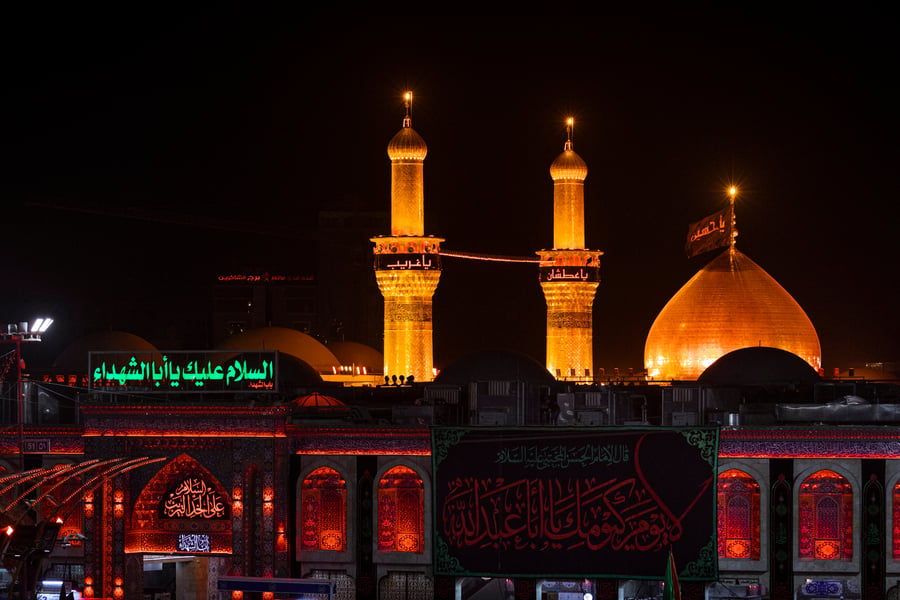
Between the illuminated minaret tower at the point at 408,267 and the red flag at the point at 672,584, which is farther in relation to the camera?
the illuminated minaret tower at the point at 408,267

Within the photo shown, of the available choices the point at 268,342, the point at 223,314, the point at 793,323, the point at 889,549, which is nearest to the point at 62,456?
the point at 889,549

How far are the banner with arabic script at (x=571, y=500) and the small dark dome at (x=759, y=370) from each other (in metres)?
9.50

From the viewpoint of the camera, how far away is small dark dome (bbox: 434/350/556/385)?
1478 inches

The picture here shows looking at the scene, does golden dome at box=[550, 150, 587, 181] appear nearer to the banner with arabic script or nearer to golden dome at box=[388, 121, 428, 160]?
golden dome at box=[388, 121, 428, 160]

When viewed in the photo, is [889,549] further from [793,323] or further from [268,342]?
[268,342]

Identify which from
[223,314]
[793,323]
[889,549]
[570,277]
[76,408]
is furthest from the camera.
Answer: [223,314]

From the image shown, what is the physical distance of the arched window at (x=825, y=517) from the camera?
28375 millimetres

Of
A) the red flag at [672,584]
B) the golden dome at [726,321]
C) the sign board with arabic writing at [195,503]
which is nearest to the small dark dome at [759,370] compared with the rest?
the golden dome at [726,321]

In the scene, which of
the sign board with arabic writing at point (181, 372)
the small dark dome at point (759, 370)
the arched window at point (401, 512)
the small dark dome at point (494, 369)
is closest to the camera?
the arched window at point (401, 512)

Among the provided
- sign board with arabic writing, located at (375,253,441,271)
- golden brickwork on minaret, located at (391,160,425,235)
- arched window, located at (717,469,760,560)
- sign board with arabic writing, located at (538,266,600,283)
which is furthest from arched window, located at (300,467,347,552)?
sign board with arabic writing, located at (538,266,600,283)

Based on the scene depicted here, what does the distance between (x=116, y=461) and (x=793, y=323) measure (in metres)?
23.5

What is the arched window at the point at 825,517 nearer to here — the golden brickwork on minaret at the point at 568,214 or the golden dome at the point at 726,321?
the golden dome at the point at 726,321

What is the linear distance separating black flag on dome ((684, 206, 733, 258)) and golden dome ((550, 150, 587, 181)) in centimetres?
432

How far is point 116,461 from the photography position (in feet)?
96.5
